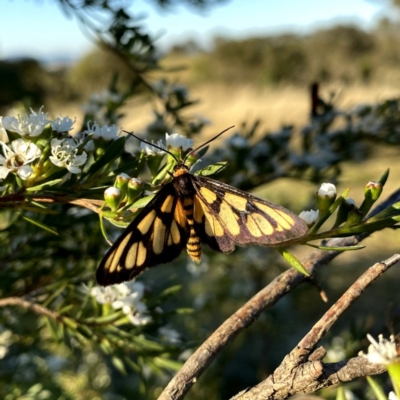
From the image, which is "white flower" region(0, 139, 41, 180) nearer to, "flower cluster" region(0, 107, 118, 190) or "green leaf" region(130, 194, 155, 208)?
"flower cluster" region(0, 107, 118, 190)

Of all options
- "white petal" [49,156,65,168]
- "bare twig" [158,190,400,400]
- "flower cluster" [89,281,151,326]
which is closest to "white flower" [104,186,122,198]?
"white petal" [49,156,65,168]

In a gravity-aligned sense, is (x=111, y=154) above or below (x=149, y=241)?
above

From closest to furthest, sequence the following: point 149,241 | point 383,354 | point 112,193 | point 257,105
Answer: point 383,354, point 112,193, point 149,241, point 257,105

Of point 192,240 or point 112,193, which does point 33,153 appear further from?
point 192,240

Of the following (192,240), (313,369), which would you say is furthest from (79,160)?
(313,369)

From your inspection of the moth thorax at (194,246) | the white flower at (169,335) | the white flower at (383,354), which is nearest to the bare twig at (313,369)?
the white flower at (383,354)

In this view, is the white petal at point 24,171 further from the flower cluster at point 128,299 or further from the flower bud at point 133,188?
the flower cluster at point 128,299
